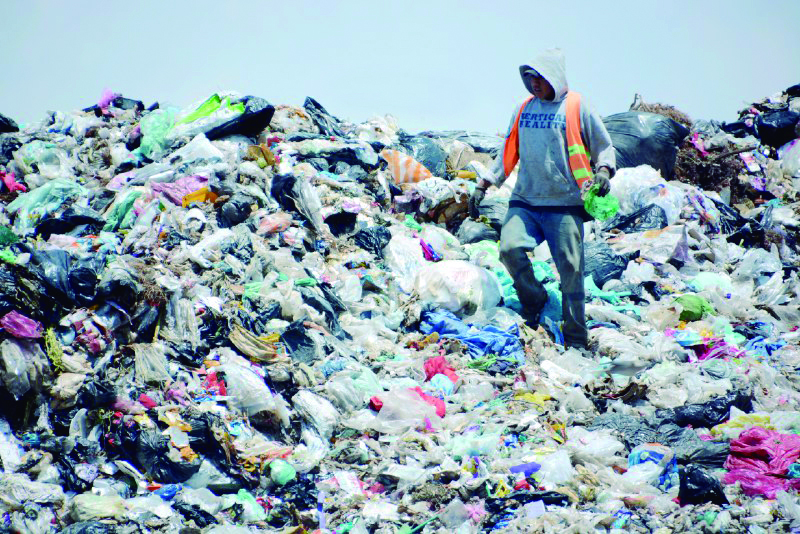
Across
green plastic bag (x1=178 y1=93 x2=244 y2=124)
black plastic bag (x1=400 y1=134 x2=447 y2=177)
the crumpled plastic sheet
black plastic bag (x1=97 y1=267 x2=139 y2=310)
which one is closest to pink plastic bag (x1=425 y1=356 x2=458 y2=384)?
the crumpled plastic sheet

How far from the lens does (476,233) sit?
639 centimetres

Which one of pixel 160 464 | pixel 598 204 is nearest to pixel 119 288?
pixel 160 464

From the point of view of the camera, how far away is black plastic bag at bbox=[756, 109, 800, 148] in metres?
9.15

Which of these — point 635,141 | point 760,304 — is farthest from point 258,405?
point 635,141

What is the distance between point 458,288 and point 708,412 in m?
1.92

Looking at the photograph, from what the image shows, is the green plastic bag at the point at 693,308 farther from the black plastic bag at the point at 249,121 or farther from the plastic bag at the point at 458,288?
the black plastic bag at the point at 249,121

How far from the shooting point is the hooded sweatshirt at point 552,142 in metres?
4.75

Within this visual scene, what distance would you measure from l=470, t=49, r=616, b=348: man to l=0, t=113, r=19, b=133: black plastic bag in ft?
18.3

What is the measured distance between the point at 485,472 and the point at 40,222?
421cm

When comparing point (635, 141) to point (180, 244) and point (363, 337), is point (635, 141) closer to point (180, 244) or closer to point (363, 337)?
point (363, 337)

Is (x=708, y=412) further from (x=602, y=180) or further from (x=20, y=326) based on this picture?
(x=20, y=326)

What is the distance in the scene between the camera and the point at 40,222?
5.72 meters

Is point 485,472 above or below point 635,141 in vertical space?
below

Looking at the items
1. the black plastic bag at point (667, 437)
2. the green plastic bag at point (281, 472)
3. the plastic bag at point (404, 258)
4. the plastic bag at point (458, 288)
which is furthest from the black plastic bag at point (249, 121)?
the black plastic bag at point (667, 437)
